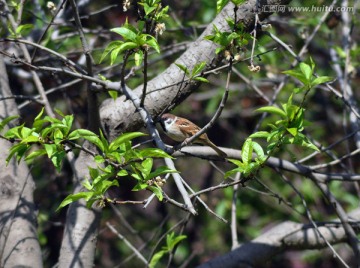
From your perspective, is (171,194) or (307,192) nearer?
(307,192)

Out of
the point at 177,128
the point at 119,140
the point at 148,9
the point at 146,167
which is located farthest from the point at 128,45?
the point at 177,128

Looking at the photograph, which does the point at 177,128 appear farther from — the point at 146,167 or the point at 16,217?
the point at 146,167

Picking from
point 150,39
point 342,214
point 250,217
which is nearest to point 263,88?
point 250,217

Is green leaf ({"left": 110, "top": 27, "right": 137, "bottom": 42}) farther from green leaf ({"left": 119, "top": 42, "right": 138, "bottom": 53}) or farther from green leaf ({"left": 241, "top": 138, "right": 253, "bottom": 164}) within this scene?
green leaf ({"left": 241, "top": 138, "right": 253, "bottom": 164})

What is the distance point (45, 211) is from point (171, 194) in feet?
5.42

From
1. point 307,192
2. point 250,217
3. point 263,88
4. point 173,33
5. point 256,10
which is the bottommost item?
point 250,217

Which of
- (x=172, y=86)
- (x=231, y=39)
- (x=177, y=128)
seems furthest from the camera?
(x=177, y=128)

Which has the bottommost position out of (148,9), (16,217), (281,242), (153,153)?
(281,242)

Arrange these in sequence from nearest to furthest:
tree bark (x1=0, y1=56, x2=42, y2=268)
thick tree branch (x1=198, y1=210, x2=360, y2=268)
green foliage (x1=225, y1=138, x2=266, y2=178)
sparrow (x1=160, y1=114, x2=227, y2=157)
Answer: green foliage (x1=225, y1=138, x2=266, y2=178) < tree bark (x1=0, y1=56, x2=42, y2=268) < thick tree branch (x1=198, y1=210, x2=360, y2=268) < sparrow (x1=160, y1=114, x2=227, y2=157)

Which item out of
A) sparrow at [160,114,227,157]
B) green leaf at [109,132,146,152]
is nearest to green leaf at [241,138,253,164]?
green leaf at [109,132,146,152]

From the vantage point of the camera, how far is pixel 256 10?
2.79 m

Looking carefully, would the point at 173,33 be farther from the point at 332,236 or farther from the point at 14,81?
the point at 332,236

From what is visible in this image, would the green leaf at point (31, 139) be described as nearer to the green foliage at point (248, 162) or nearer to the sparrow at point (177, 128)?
the green foliage at point (248, 162)

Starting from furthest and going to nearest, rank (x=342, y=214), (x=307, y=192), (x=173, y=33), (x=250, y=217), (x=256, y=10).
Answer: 1. (x=250, y=217)
2. (x=307, y=192)
3. (x=173, y=33)
4. (x=342, y=214)
5. (x=256, y=10)
